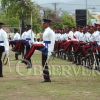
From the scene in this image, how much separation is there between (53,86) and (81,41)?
908 cm

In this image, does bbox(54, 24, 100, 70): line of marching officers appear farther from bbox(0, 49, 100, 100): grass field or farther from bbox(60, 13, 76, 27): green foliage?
bbox(60, 13, 76, 27): green foliage

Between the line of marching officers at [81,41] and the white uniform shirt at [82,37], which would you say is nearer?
the line of marching officers at [81,41]

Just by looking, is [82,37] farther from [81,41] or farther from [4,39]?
[4,39]

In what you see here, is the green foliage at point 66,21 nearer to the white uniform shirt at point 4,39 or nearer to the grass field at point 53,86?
the grass field at point 53,86

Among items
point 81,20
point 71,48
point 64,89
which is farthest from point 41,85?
point 81,20

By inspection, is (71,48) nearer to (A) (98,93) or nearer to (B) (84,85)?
(B) (84,85)

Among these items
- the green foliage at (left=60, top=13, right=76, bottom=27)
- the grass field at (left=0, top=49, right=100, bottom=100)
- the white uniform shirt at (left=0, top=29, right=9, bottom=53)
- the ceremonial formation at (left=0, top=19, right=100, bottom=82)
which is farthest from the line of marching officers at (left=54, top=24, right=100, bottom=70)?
the green foliage at (left=60, top=13, right=76, bottom=27)

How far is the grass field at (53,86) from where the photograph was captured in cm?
1122

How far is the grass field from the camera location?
442 inches

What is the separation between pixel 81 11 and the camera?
175 ft

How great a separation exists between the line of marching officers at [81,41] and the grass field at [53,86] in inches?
57.7

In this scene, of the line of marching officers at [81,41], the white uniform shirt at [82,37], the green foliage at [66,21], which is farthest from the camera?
the green foliage at [66,21]

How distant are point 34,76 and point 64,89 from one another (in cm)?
361

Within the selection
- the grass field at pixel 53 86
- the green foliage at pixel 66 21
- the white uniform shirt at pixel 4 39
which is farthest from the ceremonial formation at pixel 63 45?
the green foliage at pixel 66 21
